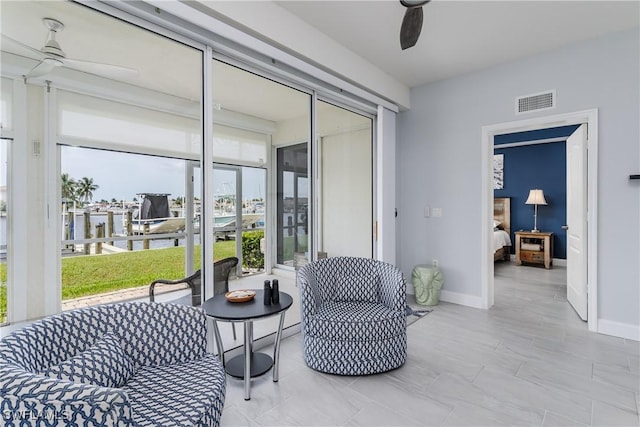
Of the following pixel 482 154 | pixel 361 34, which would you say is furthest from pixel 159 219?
pixel 482 154

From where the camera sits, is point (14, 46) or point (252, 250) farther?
point (252, 250)

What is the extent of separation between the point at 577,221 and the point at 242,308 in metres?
3.72

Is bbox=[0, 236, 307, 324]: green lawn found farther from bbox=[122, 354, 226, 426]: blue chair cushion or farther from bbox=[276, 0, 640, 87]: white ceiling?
bbox=[276, 0, 640, 87]: white ceiling

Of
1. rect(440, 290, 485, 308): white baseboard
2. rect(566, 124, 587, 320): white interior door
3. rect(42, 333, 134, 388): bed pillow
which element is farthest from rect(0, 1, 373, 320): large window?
rect(566, 124, 587, 320): white interior door

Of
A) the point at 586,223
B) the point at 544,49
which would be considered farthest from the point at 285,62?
the point at 586,223

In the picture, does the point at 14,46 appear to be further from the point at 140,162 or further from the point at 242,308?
the point at 242,308

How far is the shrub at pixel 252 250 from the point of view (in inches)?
117

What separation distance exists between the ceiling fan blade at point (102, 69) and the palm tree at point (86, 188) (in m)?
0.70

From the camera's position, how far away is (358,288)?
2.81m

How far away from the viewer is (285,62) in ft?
9.23

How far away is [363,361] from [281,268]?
4.27 ft

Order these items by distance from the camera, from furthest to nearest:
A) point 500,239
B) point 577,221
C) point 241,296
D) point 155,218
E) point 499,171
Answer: point 499,171 < point 500,239 < point 577,221 < point 155,218 < point 241,296

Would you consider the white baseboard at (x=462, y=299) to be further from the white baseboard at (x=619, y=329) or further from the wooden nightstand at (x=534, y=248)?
the wooden nightstand at (x=534, y=248)

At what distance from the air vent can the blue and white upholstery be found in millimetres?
2458
